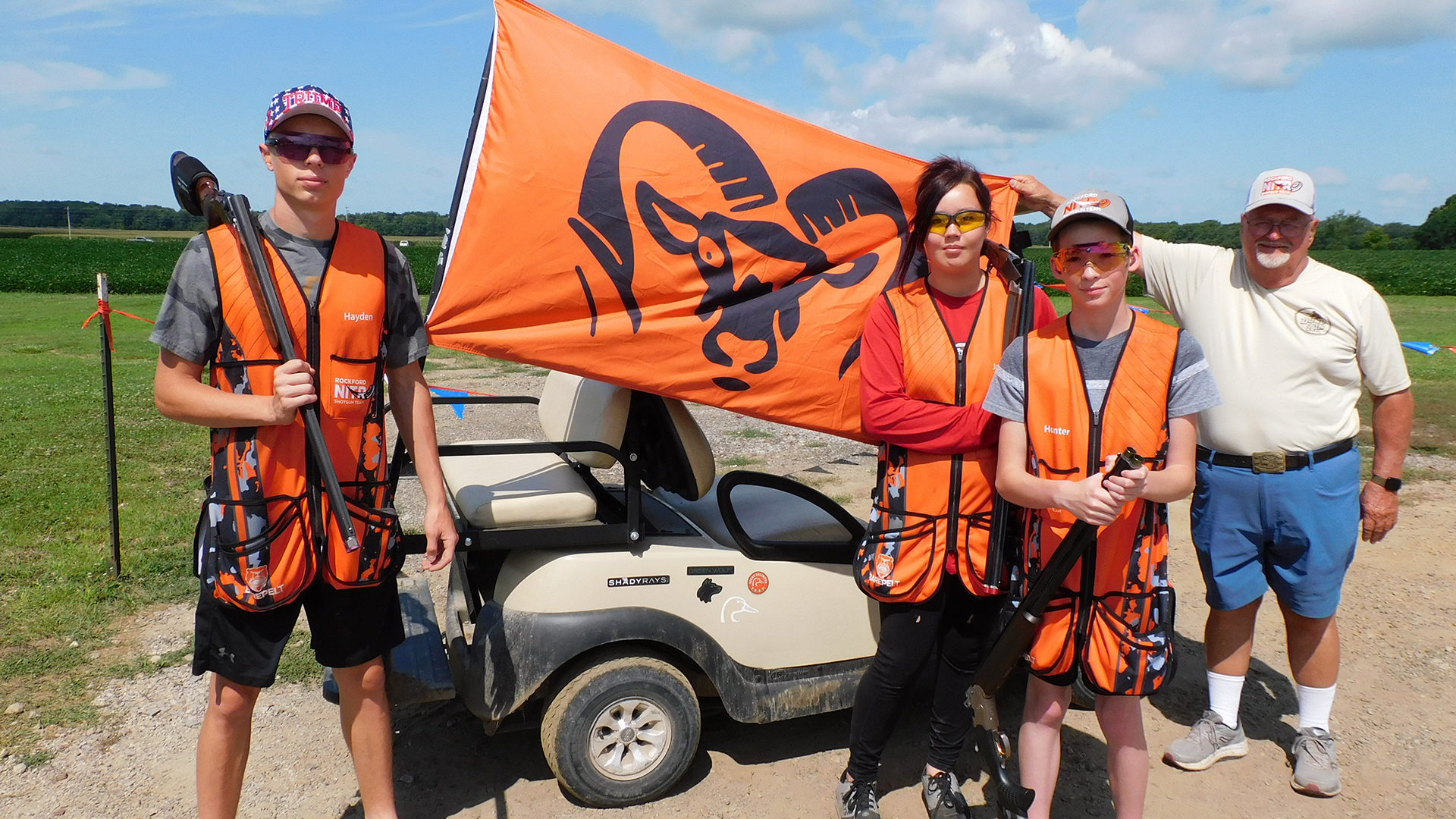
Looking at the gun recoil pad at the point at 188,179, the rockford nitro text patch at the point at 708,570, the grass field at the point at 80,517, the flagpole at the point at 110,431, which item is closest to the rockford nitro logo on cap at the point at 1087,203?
the rockford nitro text patch at the point at 708,570

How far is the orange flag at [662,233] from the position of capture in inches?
129

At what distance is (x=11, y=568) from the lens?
555cm

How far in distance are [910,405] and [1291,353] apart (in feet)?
5.15

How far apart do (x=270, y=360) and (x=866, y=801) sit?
2.41 metres

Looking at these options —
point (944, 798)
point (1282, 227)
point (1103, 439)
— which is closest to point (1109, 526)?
point (1103, 439)

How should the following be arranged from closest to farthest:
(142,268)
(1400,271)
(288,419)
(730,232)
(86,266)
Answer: (288,419), (730,232), (86,266), (142,268), (1400,271)

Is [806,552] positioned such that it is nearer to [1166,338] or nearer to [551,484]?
[551,484]

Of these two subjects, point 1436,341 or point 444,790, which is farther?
point 1436,341

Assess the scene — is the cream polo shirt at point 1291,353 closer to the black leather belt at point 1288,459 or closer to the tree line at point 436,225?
the black leather belt at point 1288,459

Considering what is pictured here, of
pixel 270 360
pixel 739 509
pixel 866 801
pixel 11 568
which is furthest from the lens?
pixel 11 568

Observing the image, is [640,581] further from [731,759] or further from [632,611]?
[731,759]

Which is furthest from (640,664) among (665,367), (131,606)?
(131,606)

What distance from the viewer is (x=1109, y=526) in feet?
9.04

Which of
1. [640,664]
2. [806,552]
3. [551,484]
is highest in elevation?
[551,484]
